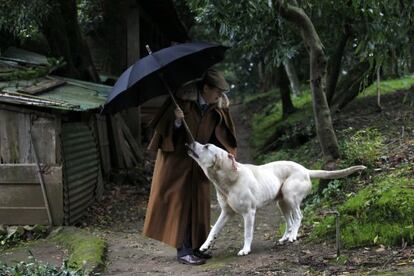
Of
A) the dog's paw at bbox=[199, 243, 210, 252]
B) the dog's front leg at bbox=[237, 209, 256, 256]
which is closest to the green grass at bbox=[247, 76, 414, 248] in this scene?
the dog's front leg at bbox=[237, 209, 256, 256]

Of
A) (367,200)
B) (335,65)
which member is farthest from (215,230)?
(335,65)

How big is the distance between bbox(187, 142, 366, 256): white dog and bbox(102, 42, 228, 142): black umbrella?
0.52 m

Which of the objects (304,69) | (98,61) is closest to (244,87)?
(304,69)

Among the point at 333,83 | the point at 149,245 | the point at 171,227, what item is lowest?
the point at 149,245

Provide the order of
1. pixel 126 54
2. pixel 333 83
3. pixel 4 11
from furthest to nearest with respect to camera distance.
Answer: pixel 126 54, pixel 333 83, pixel 4 11

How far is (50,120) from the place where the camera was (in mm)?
9523

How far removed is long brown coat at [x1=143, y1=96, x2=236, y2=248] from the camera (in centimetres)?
672

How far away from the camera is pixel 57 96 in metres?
9.64

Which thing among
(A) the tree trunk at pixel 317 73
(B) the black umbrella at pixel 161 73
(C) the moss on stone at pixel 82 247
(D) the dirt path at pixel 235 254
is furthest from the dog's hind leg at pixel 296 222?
(C) the moss on stone at pixel 82 247

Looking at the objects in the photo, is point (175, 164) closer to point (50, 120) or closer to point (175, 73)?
point (175, 73)

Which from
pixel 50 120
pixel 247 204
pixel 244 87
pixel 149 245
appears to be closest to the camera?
pixel 247 204

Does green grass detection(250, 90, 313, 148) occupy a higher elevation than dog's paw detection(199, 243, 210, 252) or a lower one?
higher

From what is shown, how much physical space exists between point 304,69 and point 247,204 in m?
15.8

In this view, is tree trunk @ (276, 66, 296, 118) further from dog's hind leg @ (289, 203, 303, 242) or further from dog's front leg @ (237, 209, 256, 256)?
dog's front leg @ (237, 209, 256, 256)
